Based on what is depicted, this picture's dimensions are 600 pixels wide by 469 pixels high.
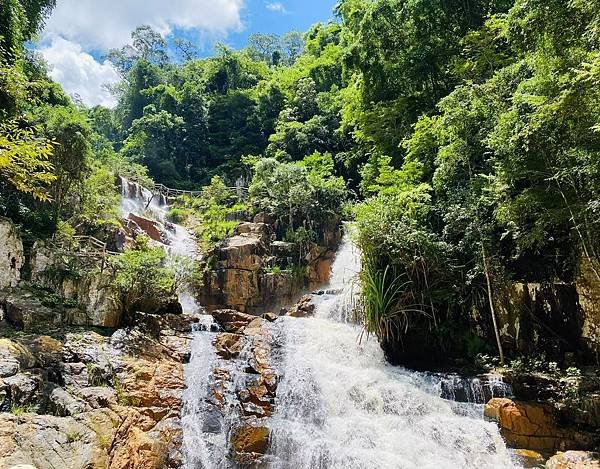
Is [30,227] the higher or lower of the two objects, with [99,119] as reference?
lower

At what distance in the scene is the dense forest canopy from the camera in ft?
25.4

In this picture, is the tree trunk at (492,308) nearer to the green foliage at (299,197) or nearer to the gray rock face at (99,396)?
the gray rock face at (99,396)

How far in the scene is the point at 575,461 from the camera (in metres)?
6.66

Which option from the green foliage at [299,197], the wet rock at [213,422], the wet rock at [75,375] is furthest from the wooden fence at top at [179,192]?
the wet rock at [213,422]

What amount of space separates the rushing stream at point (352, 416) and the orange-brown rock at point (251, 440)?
0.54 feet

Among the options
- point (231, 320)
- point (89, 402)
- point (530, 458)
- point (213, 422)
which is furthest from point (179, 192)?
point (530, 458)

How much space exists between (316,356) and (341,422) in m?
2.80

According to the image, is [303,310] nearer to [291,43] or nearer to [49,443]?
[49,443]

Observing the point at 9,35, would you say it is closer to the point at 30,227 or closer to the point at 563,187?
the point at 30,227

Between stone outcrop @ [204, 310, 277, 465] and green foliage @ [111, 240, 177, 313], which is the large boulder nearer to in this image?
stone outcrop @ [204, 310, 277, 465]

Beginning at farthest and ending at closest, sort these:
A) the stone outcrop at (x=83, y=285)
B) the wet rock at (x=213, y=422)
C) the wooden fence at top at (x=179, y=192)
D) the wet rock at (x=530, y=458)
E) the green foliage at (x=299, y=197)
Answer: the wooden fence at top at (x=179, y=192), the green foliage at (x=299, y=197), the stone outcrop at (x=83, y=285), the wet rock at (x=213, y=422), the wet rock at (x=530, y=458)

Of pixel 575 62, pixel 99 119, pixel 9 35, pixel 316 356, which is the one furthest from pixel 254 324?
pixel 99 119

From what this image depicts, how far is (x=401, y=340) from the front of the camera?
11305 mm

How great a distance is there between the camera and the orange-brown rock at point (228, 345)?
11.2 m
